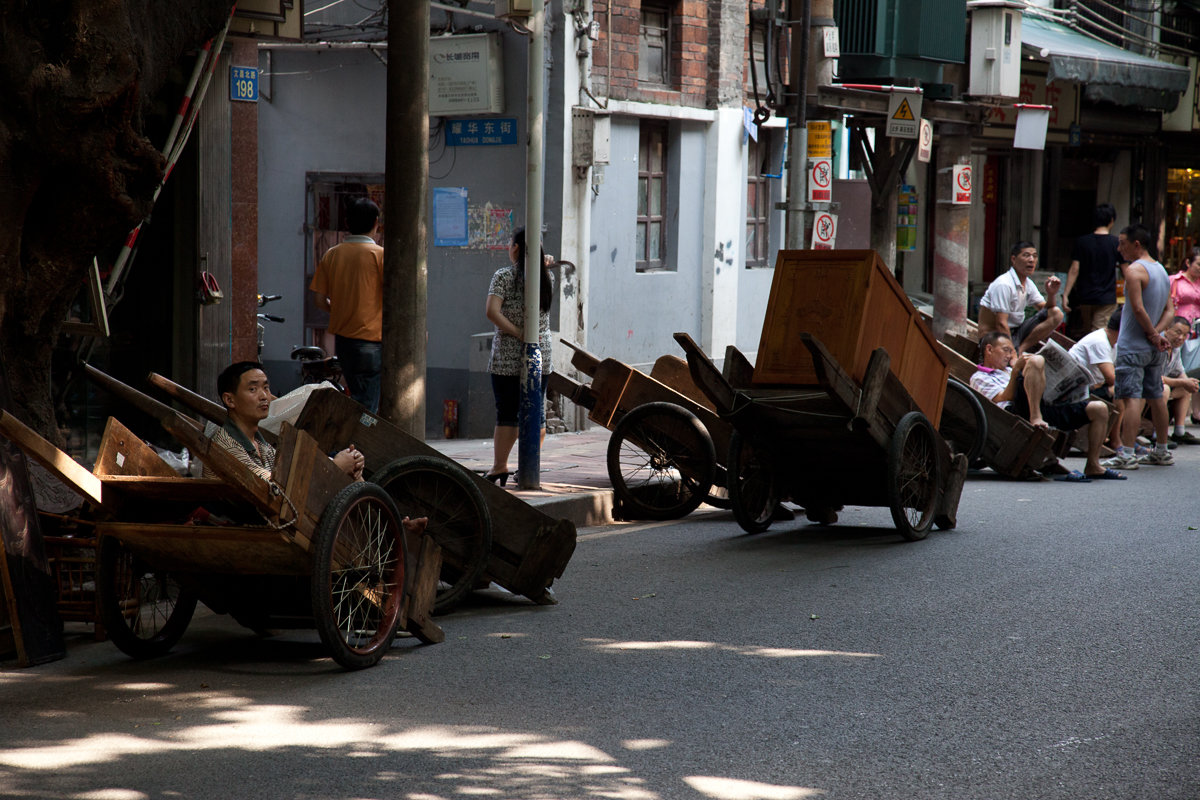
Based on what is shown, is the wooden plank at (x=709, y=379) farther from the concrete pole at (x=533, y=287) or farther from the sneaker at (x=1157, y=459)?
the sneaker at (x=1157, y=459)

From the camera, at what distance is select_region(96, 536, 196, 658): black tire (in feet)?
18.4

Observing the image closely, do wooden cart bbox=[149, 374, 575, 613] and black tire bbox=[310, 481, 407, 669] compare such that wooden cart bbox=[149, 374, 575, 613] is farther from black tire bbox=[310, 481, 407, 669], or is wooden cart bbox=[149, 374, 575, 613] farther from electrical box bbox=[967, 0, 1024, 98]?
electrical box bbox=[967, 0, 1024, 98]

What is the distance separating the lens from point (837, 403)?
26.9 ft

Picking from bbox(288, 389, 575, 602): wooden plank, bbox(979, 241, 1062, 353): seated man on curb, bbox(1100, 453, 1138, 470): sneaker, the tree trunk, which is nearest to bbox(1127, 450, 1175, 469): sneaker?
Answer: bbox(1100, 453, 1138, 470): sneaker

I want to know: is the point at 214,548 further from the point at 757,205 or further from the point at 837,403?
the point at 757,205

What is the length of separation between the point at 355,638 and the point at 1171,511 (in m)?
6.51

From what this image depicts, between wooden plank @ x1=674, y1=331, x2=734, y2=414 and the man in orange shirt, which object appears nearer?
wooden plank @ x1=674, y1=331, x2=734, y2=414

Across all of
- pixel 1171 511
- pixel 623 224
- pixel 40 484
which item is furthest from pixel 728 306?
pixel 40 484

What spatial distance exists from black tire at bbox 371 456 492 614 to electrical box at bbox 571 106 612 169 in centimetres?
804

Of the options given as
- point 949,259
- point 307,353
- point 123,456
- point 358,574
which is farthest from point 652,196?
point 123,456

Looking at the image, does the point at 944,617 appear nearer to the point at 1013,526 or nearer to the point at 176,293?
the point at 1013,526

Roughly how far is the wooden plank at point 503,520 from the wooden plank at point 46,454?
1.35 meters

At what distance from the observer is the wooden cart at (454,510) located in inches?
254

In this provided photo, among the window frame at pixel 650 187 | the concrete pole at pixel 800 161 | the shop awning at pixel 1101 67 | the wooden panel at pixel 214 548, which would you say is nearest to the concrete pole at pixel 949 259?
the shop awning at pixel 1101 67
